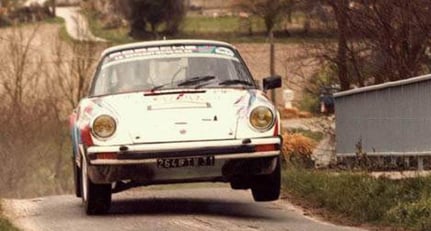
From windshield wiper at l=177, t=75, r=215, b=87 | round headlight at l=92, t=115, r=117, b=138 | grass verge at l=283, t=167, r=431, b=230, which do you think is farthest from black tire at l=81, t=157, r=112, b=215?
grass verge at l=283, t=167, r=431, b=230

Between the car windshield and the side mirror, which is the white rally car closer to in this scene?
the car windshield

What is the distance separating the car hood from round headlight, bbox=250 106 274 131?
10 cm

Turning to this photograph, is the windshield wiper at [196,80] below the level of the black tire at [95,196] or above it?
above

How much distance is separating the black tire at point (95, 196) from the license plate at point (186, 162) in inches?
36.6

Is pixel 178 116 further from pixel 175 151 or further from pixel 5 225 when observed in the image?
pixel 5 225

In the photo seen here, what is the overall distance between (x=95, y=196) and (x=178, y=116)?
4.44 ft

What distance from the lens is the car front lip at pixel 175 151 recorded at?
1064 cm

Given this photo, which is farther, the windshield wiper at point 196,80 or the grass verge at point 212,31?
the grass verge at point 212,31

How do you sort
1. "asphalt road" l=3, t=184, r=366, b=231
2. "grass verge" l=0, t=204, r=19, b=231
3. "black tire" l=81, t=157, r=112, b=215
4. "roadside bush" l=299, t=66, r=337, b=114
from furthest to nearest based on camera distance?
"roadside bush" l=299, t=66, r=337, b=114 → "black tire" l=81, t=157, r=112, b=215 → "asphalt road" l=3, t=184, r=366, b=231 → "grass verge" l=0, t=204, r=19, b=231

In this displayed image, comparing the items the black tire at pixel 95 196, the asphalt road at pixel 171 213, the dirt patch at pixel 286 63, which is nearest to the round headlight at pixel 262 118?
the asphalt road at pixel 171 213

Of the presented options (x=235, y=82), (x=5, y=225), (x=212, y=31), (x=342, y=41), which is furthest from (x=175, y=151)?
(x=212, y=31)

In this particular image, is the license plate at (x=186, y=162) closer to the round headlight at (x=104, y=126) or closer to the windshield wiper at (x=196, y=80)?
the round headlight at (x=104, y=126)

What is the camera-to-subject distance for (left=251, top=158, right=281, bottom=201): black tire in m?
11.7

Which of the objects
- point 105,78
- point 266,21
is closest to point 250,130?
point 105,78
